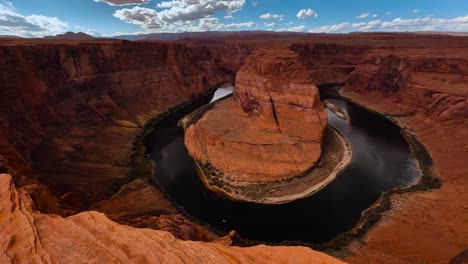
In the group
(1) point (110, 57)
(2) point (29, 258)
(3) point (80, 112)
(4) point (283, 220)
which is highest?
(1) point (110, 57)

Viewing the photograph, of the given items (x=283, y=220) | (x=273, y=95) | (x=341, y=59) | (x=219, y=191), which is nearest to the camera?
(x=283, y=220)

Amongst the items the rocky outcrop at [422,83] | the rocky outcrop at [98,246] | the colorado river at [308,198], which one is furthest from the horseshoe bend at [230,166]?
the rocky outcrop at [422,83]

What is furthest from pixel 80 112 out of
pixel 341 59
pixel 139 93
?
pixel 341 59

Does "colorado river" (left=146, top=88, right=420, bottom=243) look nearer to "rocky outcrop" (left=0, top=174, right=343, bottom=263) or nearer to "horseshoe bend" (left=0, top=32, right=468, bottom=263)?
"horseshoe bend" (left=0, top=32, right=468, bottom=263)

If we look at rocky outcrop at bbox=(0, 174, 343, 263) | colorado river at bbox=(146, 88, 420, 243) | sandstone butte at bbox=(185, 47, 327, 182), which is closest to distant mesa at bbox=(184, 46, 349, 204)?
sandstone butte at bbox=(185, 47, 327, 182)

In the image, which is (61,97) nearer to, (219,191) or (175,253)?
(219,191)

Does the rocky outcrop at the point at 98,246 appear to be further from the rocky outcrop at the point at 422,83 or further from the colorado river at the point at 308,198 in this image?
the rocky outcrop at the point at 422,83
